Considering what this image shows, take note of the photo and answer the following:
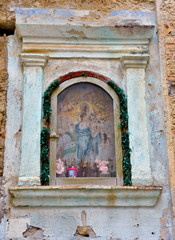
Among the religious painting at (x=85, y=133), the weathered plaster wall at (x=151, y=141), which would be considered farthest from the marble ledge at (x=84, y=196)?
the religious painting at (x=85, y=133)

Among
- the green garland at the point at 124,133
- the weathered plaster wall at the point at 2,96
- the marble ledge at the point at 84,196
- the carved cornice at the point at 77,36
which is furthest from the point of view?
the carved cornice at the point at 77,36

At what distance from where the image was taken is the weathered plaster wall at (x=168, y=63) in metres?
4.22

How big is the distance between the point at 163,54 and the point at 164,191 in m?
1.66

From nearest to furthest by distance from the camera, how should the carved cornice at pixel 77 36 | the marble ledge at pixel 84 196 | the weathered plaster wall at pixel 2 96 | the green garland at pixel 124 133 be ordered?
the marble ledge at pixel 84 196, the weathered plaster wall at pixel 2 96, the green garland at pixel 124 133, the carved cornice at pixel 77 36

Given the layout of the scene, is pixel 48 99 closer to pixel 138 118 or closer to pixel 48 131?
pixel 48 131

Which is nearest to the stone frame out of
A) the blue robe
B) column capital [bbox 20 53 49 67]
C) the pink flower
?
column capital [bbox 20 53 49 67]

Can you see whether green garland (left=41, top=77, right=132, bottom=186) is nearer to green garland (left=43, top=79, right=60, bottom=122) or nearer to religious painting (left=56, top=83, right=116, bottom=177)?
green garland (left=43, top=79, right=60, bottom=122)

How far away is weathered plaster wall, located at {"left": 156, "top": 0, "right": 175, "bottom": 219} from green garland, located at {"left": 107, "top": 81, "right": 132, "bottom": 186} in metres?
0.47

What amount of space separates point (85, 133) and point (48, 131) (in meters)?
0.47

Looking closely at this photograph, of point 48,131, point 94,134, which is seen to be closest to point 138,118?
point 94,134

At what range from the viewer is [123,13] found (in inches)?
184

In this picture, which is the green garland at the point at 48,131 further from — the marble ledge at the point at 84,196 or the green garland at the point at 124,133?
the marble ledge at the point at 84,196

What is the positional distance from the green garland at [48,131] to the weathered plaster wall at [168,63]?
1.56 feet

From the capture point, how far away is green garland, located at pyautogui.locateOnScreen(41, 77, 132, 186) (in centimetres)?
410
